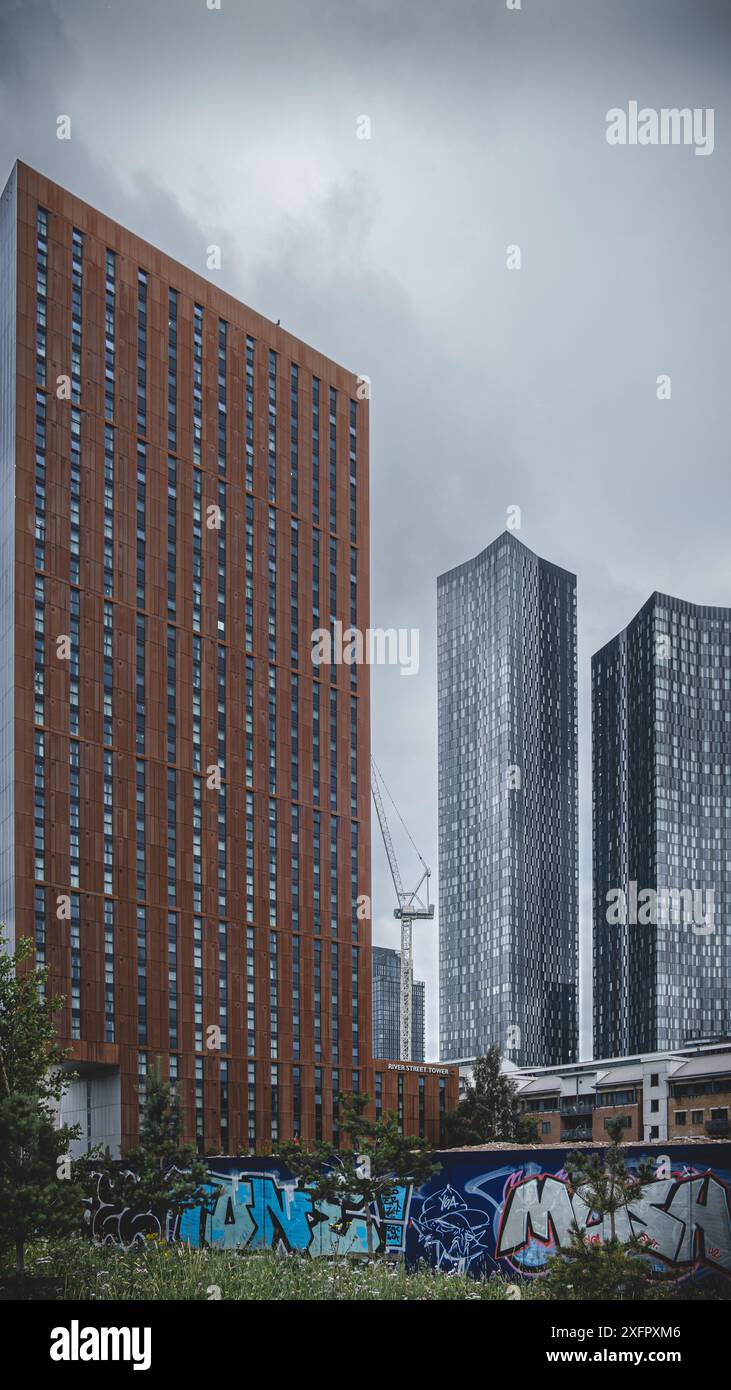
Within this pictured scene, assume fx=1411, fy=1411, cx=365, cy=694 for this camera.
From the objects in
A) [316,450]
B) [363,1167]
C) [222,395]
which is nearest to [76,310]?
[222,395]

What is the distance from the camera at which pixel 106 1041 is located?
373 ft

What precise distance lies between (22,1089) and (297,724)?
91.2m

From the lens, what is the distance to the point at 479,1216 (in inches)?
2035

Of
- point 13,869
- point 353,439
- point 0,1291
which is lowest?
point 0,1291

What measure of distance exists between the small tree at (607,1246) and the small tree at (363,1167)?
1127cm

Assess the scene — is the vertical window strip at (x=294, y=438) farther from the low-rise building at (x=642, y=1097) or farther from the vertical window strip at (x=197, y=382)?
the low-rise building at (x=642, y=1097)

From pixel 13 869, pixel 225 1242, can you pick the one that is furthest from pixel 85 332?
pixel 225 1242

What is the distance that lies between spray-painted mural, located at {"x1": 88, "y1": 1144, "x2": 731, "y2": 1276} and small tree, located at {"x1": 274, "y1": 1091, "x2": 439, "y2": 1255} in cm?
37

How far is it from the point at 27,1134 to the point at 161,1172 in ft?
82.4

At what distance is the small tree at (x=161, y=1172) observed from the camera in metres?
65.8

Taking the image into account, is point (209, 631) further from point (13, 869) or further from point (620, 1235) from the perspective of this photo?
point (620, 1235)

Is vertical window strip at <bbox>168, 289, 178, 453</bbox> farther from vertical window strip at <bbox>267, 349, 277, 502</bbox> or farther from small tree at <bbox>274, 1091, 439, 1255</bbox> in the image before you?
small tree at <bbox>274, 1091, 439, 1255</bbox>

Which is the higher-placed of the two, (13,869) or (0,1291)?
(13,869)
